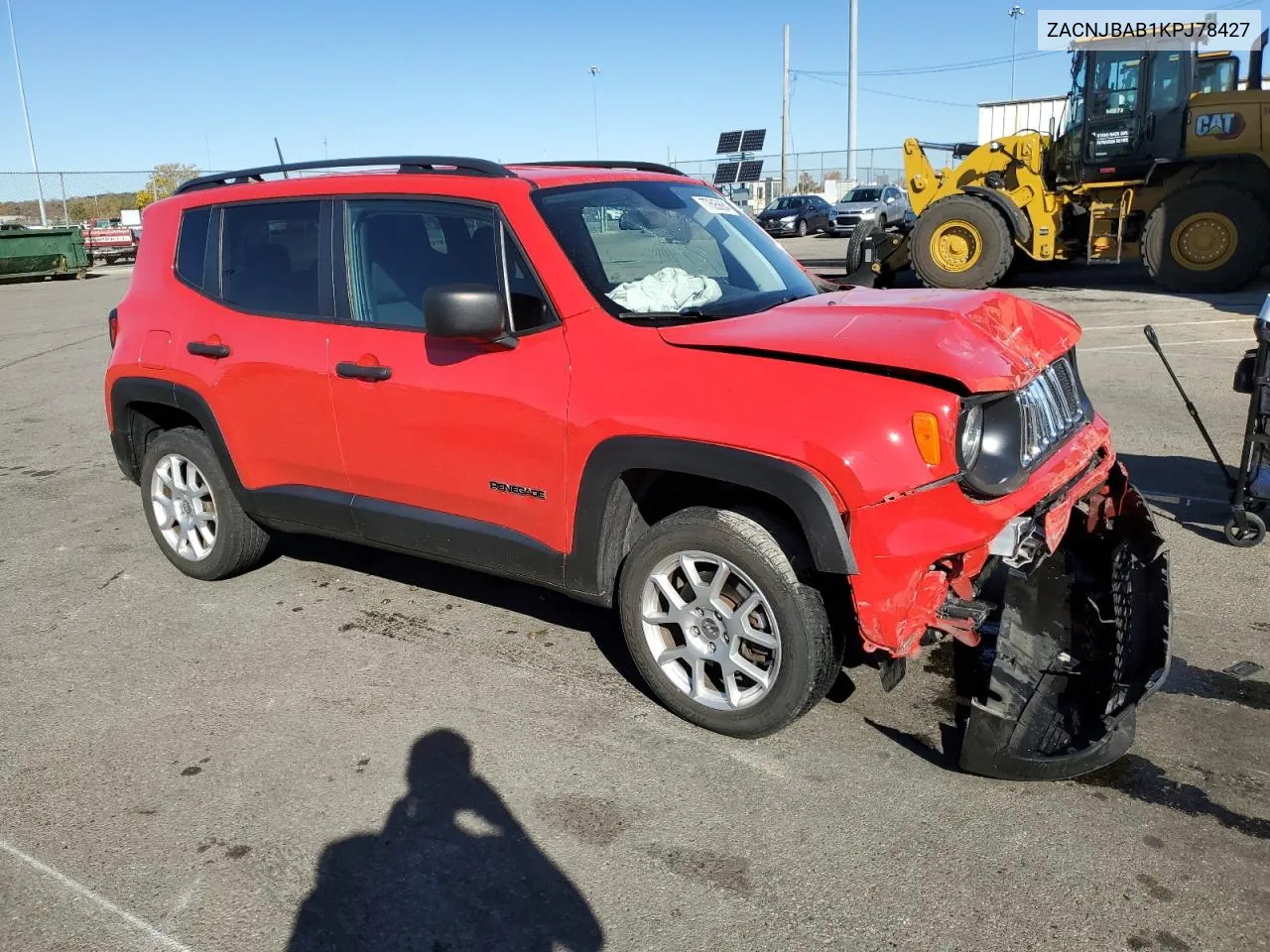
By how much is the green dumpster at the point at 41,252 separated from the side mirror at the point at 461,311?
89.9 ft

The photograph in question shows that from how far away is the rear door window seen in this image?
4.29 metres

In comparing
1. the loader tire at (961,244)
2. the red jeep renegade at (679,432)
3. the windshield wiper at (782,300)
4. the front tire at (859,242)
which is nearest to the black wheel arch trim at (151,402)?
the red jeep renegade at (679,432)

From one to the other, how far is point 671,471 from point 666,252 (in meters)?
1.12

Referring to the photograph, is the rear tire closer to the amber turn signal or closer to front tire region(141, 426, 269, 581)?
the amber turn signal

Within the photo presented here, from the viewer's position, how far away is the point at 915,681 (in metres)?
3.86

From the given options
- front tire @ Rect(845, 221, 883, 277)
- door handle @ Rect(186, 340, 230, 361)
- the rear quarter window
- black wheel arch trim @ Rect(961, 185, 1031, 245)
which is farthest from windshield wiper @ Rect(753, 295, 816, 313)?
black wheel arch trim @ Rect(961, 185, 1031, 245)

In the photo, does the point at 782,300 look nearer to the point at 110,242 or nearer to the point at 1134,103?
the point at 1134,103

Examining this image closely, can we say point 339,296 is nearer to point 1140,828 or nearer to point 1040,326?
point 1040,326

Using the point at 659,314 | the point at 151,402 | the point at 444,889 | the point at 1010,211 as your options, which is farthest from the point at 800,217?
the point at 444,889

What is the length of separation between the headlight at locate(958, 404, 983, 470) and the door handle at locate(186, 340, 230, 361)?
3.23 meters

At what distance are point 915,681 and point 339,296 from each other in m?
2.81

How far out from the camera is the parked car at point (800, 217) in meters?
34.8

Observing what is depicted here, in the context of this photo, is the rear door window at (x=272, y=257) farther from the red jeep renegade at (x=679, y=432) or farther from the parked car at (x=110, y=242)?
the parked car at (x=110, y=242)

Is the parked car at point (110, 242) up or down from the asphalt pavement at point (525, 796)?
up
